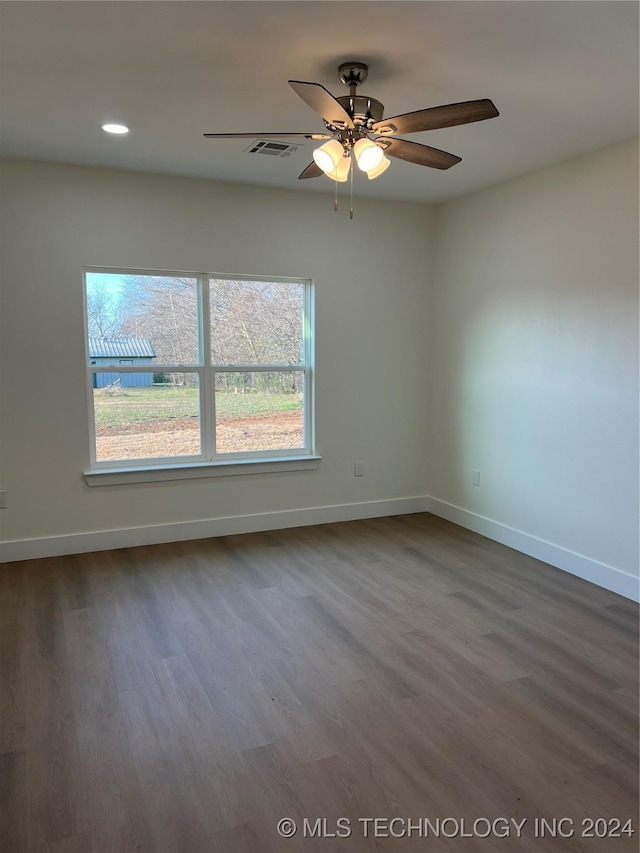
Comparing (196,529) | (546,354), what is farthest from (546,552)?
(196,529)

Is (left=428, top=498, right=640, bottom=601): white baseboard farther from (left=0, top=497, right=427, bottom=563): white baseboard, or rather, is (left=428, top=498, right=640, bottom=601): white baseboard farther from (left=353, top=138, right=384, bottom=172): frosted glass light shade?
(left=353, top=138, right=384, bottom=172): frosted glass light shade

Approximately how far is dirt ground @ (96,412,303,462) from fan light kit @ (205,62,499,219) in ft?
8.00

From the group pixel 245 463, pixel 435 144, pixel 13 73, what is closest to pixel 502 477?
pixel 245 463

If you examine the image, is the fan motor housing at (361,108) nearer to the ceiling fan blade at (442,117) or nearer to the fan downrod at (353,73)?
the ceiling fan blade at (442,117)

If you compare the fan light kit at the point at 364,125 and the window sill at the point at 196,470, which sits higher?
the fan light kit at the point at 364,125

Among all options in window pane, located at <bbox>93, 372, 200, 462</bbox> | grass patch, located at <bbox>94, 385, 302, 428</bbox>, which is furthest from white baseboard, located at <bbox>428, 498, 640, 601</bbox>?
window pane, located at <bbox>93, 372, 200, 462</bbox>

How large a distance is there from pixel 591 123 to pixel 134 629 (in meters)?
3.57

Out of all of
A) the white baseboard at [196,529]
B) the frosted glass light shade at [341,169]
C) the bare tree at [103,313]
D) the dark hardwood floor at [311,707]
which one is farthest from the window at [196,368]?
the frosted glass light shade at [341,169]

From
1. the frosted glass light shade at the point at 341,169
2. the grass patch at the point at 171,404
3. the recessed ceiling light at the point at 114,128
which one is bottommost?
the grass patch at the point at 171,404

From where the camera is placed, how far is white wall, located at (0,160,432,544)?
151 inches

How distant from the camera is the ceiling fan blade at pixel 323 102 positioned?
6.52 ft

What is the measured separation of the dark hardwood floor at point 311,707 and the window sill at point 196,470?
0.62 m

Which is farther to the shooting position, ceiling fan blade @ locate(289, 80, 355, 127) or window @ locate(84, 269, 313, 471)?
window @ locate(84, 269, 313, 471)

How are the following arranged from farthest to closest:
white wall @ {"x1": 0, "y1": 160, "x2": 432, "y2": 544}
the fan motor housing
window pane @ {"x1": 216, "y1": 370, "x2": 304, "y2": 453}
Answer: window pane @ {"x1": 216, "y1": 370, "x2": 304, "y2": 453}, white wall @ {"x1": 0, "y1": 160, "x2": 432, "y2": 544}, the fan motor housing
